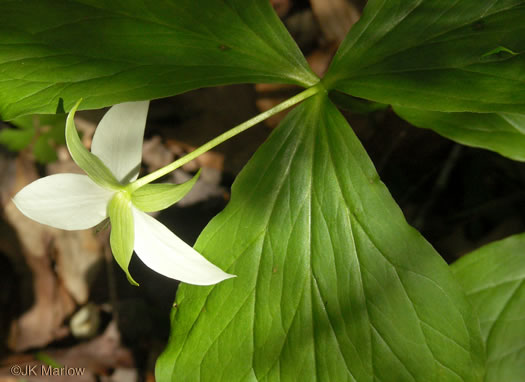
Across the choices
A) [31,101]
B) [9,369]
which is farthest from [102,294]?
[31,101]

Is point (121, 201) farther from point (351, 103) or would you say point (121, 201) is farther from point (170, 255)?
point (351, 103)

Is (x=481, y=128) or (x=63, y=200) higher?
(x=63, y=200)

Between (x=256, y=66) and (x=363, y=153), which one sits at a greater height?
(x=256, y=66)

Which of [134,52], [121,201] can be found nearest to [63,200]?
[121,201]

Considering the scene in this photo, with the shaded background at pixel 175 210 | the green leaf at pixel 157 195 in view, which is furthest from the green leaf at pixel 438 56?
the shaded background at pixel 175 210

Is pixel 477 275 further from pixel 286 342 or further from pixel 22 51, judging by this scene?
pixel 22 51

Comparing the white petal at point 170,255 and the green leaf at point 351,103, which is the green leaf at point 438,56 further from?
the white petal at point 170,255

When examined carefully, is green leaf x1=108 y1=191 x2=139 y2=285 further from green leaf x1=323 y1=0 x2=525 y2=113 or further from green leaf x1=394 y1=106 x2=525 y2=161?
green leaf x1=394 y1=106 x2=525 y2=161
